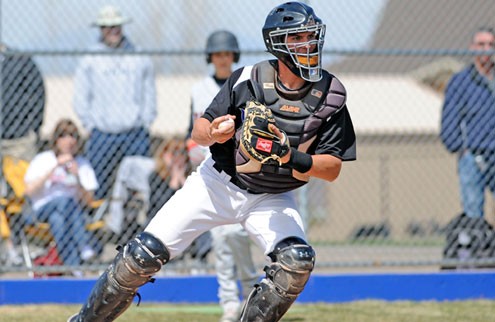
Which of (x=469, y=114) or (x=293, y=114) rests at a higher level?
(x=293, y=114)

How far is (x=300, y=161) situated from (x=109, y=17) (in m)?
4.21

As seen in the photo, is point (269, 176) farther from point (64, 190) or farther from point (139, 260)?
point (64, 190)

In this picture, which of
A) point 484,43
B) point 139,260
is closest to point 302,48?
point 139,260

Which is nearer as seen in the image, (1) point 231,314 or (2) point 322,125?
(2) point 322,125

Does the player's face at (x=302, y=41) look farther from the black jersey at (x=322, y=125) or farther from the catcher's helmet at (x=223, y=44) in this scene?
the catcher's helmet at (x=223, y=44)

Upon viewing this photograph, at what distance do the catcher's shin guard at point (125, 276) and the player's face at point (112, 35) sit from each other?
3.85 metres

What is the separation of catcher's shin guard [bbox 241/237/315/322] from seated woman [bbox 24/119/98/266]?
3.59m

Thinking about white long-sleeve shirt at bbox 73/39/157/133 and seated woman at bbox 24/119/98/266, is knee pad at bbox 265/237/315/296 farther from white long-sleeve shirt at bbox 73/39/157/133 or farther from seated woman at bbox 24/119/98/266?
white long-sleeve shirt at bbox 73/39/157/133

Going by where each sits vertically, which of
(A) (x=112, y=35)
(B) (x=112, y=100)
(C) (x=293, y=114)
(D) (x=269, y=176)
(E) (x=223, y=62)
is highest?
(C) (x=293, y=114)

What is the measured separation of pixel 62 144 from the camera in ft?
27.2

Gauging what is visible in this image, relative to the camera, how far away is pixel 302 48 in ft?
16.1

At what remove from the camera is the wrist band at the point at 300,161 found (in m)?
4.70

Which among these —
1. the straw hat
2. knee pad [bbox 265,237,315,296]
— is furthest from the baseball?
the straw hat

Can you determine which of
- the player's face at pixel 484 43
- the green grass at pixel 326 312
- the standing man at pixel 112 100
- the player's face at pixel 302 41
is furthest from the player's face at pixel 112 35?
the player's face at pixel 302 41
